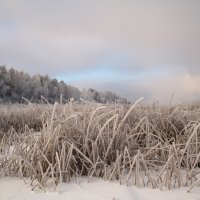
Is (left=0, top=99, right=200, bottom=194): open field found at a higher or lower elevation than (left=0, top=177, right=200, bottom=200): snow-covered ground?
higher

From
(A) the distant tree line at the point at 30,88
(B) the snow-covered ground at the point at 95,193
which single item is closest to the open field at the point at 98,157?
(B) the snow-covered ground at the point at 95,193

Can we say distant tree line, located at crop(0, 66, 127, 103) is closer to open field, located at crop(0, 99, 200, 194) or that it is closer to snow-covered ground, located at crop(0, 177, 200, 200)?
open field, located at crop(0, 99, 200, 194)

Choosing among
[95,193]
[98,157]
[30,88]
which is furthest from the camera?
[30,88]

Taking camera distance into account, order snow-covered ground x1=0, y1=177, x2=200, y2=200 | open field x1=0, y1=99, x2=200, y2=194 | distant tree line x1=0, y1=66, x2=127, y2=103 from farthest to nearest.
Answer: distant tree line x1=0, y1=66, x2=127, y2=103 → open field x1=0, y1=99, x2=200, y2=194 → snow-covered ground x1=0, y1=177, x2=200, y2=200

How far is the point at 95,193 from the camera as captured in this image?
8.10 feet

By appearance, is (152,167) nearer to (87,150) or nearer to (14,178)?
(87,150)

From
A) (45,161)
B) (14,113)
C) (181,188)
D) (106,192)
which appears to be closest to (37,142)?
(45,161)

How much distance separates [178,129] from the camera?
3.91m

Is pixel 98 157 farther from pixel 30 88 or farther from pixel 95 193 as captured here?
pixel 30 88

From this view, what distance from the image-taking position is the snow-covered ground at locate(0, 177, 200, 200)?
7.93 feet

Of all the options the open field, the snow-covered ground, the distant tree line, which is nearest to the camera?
the snow-covered ground

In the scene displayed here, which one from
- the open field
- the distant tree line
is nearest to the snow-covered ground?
the open field

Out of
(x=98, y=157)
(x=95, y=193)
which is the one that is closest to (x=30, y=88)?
(x=98, y=157)

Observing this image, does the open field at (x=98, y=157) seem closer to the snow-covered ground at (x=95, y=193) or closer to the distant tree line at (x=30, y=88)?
the snow-covered ground at (x=95, y=193)
